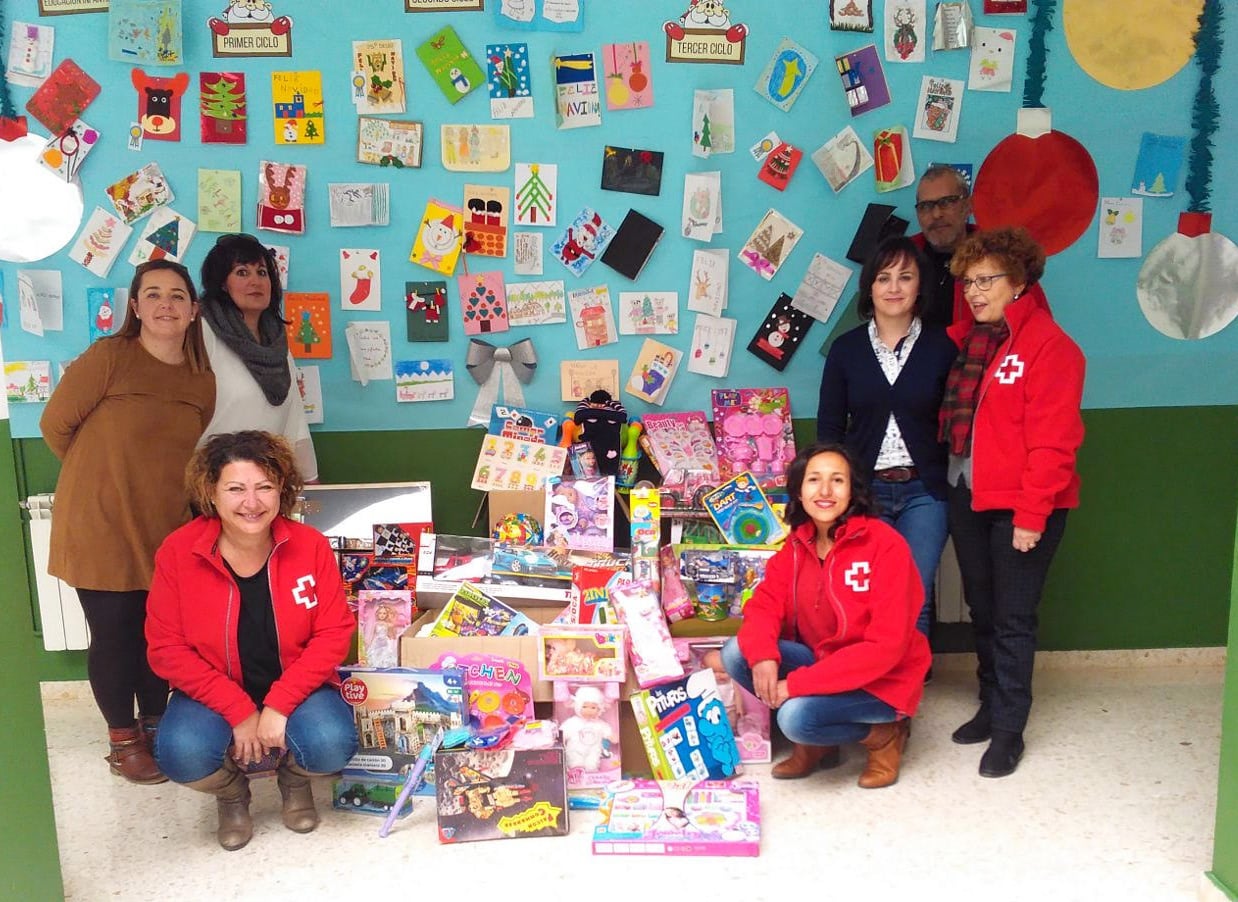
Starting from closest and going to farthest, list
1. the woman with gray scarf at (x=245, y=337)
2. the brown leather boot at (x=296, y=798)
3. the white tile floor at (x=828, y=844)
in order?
the white tile floor at (x=828, y=844), the brown leather boot at (x=296, y=798), the woman with gray scarf at (x=245, y=337)

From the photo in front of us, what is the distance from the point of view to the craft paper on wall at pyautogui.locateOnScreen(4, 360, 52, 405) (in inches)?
138

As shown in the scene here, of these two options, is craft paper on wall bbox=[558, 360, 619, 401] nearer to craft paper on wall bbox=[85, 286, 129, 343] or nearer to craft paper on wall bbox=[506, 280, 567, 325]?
craft paper on wall bbox=[506, 280, 567, 325]

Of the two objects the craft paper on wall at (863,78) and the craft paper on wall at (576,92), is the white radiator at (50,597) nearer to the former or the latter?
the craft paper on wall at (576,92)

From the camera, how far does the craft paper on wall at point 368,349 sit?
350 centimetres

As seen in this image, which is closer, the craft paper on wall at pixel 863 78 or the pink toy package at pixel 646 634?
the pink toy package at pixel 646 634

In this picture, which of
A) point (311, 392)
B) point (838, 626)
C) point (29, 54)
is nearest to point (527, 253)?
point (311, 392)

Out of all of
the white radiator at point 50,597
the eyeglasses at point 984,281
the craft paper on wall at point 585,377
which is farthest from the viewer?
the craft paper on wall at point 585,377

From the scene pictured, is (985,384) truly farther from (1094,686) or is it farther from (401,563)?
(401,563)

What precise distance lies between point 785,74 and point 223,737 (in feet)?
8.31

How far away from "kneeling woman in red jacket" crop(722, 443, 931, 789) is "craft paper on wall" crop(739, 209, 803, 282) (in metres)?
0.90

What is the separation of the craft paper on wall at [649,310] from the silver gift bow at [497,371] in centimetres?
33

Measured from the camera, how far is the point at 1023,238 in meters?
2.81

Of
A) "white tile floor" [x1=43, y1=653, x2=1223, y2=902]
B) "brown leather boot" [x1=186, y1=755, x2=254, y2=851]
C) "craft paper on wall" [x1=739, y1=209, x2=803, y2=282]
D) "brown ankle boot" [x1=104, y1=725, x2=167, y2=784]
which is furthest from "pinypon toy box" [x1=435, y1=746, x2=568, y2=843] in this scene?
"craft paper on wall" [x1=739, y1=209, x2=803, y2=282]

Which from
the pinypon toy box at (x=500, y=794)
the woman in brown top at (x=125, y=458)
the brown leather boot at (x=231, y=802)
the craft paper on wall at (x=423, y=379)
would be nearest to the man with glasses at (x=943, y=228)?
the craft paper on wall at (x=423, y=379)
